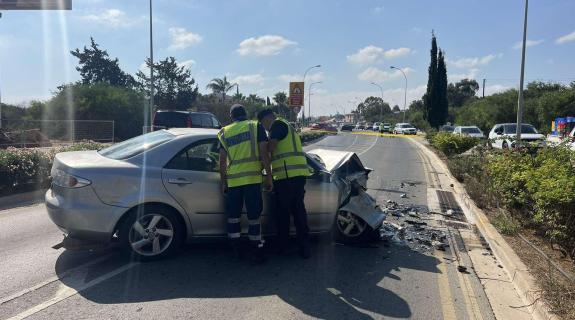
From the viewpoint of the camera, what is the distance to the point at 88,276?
4660mm

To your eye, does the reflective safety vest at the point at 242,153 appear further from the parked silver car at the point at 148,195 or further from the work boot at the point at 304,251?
the work boot at the point at 304,251

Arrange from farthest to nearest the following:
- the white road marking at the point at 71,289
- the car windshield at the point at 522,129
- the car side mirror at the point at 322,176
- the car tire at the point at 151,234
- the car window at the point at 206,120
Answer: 1. the car windshield at the point at 522,129
2. the car window at the point at 206,120
3. the car side mirror at the point at 322,176
4. the car tire at the point at 151,234
5. the white road marking at the point at 71,289

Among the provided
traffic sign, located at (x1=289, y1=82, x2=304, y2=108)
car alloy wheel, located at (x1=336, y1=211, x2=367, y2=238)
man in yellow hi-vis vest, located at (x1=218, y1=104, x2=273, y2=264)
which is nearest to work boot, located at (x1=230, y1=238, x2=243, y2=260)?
man in yellow hi-vis vest, located at (x1=218, y1=104, x2=273, y2=264)

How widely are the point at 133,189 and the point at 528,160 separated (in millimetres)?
6556

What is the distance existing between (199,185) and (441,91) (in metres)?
41.7

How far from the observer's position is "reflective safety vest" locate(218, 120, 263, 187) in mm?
4945

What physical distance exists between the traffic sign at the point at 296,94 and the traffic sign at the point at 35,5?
10.8 m

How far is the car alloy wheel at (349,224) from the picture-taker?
20.2 ft

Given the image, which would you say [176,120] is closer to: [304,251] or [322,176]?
[322,176]

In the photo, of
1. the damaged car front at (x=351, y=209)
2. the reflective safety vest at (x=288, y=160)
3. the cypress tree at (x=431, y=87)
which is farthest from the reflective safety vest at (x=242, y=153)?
the cypress tree at (x=431, y=87)

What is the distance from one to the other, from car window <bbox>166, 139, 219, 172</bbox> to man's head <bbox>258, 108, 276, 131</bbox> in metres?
0.59

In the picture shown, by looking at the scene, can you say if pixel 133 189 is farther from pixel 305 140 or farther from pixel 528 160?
pixel 305 140

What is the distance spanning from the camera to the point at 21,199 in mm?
8898

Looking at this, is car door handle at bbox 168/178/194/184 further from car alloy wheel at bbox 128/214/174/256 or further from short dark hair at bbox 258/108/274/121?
short dark hair at bbox 258/108/274/121
